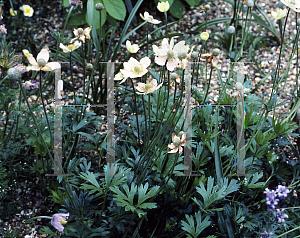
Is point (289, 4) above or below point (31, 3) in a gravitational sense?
below

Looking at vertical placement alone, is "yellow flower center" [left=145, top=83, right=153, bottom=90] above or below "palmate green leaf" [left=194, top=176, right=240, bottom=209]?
above

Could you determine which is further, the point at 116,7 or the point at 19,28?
the point at 19,28

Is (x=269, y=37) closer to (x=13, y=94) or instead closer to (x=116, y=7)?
(x=116, y=7)

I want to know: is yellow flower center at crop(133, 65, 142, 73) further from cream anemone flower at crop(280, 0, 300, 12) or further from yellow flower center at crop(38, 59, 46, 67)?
cream anemone flower at crop(280, 0, 300, 12)

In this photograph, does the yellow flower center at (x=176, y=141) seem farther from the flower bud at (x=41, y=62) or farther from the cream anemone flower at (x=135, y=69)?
the flower bud at (x=41, y=62)

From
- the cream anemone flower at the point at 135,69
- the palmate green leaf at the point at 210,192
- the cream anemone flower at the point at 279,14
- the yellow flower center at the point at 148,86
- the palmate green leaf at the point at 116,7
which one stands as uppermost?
the palmate green leaf at the point at 116,7

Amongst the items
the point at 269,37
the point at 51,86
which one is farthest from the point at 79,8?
the point at 269,37

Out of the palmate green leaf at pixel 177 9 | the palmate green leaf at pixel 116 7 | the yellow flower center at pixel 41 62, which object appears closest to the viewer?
the yellow flower center at pixel 41 62

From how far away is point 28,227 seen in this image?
1.53 meters

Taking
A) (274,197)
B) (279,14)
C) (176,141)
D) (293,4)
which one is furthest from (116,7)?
(274,197)

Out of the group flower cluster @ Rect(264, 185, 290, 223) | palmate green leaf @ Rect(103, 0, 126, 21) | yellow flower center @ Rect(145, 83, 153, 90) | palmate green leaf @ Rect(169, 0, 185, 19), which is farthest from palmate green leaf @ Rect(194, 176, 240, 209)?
palmate green leaf @ Rect(169, 0, 185, 19)

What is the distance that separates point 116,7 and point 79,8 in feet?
1.38

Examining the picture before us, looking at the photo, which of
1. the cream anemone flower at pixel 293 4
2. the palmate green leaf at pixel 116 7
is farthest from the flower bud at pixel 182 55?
Answer: the palmate green leaf at pixel 116 7

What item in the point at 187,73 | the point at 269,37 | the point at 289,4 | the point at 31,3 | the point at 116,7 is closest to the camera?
the point at 289,4
